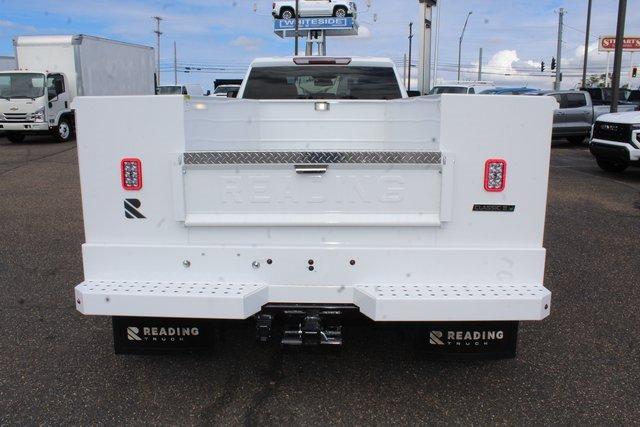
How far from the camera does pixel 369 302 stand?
302 cm

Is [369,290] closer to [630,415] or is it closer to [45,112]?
[630,415]

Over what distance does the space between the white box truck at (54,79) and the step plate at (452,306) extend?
18.5 m

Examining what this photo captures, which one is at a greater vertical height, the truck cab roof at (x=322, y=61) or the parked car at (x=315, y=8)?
the parked car at (x=315, y=8)

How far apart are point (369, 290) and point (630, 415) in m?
1.58

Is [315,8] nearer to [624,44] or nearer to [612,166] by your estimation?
[612,166]

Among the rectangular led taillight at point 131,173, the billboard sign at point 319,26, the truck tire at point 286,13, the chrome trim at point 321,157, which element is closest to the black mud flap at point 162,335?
the rectangular led taillight at point 131,173

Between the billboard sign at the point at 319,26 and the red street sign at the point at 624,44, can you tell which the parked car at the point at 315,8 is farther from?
the red street sign at the point at 624,44

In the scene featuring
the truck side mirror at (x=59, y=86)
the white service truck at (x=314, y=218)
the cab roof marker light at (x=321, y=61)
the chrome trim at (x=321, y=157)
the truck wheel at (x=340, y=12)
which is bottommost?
the white service truck at (x=314, y=218)

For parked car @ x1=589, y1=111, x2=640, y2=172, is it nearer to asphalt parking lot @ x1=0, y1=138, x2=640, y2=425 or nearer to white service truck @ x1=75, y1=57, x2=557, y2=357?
asphalt parking lot @ x1=0, y1=138, x2=640, y2=425

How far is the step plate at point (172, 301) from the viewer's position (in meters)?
2.99

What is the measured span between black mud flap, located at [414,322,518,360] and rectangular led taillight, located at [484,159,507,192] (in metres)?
0.78

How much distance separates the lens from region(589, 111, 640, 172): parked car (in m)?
11.5

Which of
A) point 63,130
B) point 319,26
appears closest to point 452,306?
point 63,130

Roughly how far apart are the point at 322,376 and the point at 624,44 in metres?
55.7
